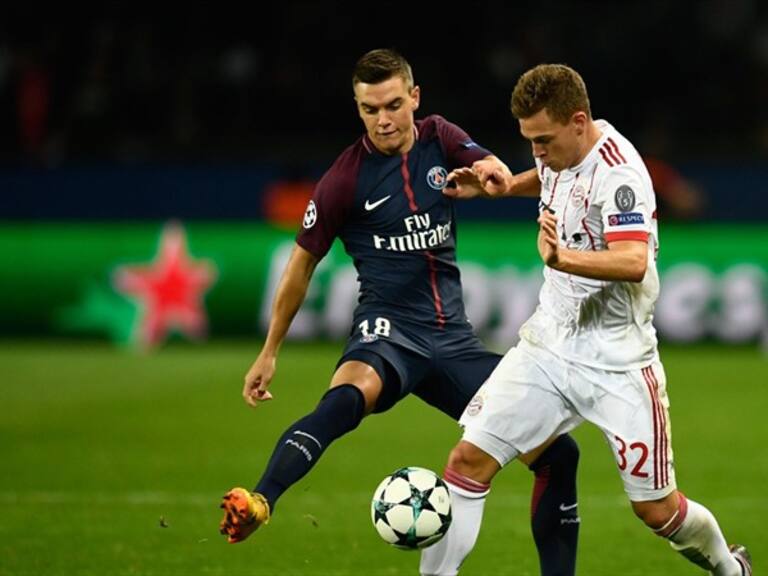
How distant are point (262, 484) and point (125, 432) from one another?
5.24 metres

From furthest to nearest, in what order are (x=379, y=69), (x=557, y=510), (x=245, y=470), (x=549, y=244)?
(x=245, y=470)
(x=379, y=69)
(x=557, y=510)
(x=549, y=244)

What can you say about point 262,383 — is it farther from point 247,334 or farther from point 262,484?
point 247,334

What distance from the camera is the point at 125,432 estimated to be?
424 inches

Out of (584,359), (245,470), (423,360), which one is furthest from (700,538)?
(245,470)

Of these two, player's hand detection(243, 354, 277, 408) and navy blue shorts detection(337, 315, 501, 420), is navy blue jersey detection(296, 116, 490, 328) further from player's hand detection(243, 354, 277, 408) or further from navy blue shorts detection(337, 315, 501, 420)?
player's hand detection(243, 354, 277, 408)

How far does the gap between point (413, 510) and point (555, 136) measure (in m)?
1.49

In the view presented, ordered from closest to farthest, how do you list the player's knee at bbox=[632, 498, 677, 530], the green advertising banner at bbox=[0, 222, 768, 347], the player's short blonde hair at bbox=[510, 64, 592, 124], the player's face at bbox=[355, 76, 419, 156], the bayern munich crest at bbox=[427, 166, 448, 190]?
1. the player's short blonde hair at bbox=[510, 64, 592, 124]
2. the player's knee at bbox=[632, 498, 677, 530]
3. the player's face at bbox=[355, 76, 419, 156]
4. the bayern munich crest at bbox=[427, 166, 448, 190]
5. the green advertising banner at bbox=[0, 222, 768, 347]

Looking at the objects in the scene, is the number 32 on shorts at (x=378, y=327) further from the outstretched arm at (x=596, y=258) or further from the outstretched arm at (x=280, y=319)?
the outstretched arm at (x=596, y=258)

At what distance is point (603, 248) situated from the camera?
5598 millimetres

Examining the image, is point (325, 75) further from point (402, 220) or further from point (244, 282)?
point (402, 220)

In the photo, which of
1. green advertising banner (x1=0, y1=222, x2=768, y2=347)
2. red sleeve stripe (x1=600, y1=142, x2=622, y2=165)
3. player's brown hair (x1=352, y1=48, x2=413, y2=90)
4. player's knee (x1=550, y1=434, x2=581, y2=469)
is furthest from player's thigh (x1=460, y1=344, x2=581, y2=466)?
green advertising banner (x1=0, y1=222, x2=768, y2=347)

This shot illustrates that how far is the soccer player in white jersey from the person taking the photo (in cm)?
551

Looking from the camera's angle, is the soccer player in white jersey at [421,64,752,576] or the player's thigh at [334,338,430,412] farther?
the player's thigh at [334,338,430,412]

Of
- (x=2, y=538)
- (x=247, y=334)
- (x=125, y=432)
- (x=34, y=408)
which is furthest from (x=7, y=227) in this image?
(x=2, y=538)
